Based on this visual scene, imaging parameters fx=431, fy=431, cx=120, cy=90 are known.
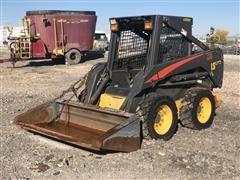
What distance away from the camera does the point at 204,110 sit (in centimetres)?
798

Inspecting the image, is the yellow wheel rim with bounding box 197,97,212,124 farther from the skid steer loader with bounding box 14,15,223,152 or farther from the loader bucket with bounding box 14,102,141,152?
the loader bucket with bounding box 14,102,141,152

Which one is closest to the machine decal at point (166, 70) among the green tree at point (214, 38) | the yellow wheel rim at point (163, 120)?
the yellow wheel rim at point (163, 120)

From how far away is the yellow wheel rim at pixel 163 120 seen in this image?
693cm

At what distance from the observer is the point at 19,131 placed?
7.71 metres

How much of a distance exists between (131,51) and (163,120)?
1.58m

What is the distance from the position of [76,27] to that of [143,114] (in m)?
15.7

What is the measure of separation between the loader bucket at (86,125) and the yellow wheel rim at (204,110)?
1.89 m

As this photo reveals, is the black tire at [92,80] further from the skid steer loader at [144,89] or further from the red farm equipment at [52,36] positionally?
the red farm equipment at [52,36]

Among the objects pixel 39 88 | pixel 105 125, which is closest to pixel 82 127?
pixel 105 125

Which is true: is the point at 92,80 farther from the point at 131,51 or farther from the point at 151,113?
the point at 151,113

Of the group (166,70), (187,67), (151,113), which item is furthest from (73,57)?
(151,113)

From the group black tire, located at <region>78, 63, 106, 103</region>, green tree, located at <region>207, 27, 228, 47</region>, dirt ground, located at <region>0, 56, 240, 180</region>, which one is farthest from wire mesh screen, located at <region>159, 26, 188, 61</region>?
green tree, located at <region>207, 27, 228, 47</region>

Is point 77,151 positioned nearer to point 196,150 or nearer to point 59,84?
point 196,150

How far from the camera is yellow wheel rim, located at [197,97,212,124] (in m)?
7.86
